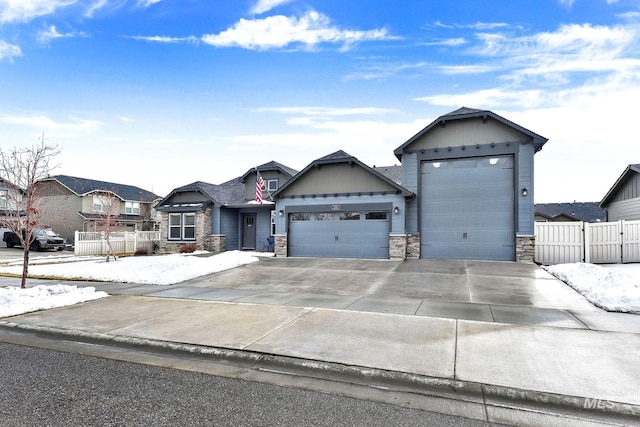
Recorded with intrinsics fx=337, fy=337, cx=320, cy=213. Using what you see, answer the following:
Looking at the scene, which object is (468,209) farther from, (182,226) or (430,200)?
(182,226)

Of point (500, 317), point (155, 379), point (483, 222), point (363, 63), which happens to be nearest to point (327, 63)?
point (363, 63)

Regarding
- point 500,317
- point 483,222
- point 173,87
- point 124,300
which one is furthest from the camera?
point 173,87

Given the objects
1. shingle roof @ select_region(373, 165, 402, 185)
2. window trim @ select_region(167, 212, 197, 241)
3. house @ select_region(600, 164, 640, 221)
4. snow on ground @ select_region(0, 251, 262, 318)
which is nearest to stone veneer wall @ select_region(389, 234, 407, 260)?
shingle roof @ select_region(373, 165, 402, 185)

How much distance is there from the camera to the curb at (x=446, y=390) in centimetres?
321

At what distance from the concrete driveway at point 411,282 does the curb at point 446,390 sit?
3319 millimetres

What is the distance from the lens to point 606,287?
26.8 feet

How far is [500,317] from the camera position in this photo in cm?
646

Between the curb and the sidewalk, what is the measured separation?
11 millimetres

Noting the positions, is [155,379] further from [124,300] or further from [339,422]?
[124,300]

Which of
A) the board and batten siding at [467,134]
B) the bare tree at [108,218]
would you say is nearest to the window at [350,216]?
the board and batten siding at [467,134]

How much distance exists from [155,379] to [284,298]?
180 inches

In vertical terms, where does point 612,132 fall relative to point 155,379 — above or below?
above

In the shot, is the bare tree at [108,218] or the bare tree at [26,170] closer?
the bare tree at [26,170]

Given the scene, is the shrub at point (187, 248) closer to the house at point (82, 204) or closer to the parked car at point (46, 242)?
the parked car at point (46, 242)
